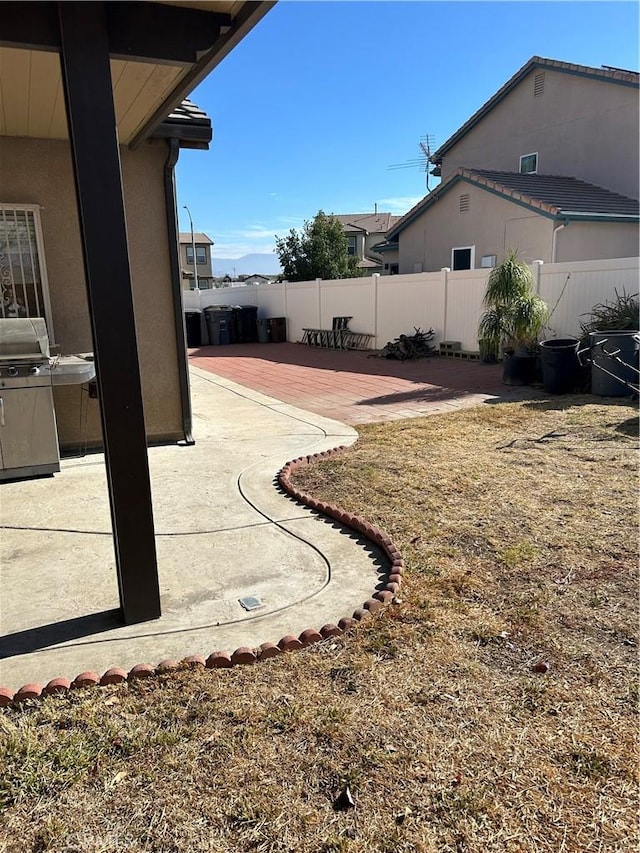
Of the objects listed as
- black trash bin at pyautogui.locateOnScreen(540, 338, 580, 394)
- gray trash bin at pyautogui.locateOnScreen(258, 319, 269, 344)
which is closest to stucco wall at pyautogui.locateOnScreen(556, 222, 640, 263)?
black trash bin at pyautogui.locateOnScreen(540, 338, 580, 394)

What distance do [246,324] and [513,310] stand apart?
1262 centimetres

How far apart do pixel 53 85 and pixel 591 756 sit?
491 cm

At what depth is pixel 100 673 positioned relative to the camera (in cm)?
262

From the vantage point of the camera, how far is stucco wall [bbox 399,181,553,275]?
1509 cm

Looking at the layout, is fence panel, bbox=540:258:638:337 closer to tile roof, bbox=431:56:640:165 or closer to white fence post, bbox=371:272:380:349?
white fence post, bbox=371:272:380:349

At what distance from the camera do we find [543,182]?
17.2 metres

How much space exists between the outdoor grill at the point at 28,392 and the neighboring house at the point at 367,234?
36176 mm

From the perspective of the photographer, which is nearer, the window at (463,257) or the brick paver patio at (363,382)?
the brick paver patio at (363,382)

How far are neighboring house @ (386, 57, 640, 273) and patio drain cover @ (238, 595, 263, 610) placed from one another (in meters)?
13.8

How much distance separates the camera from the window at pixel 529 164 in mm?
19859

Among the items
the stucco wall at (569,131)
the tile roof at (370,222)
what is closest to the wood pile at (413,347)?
the stucco wall at (569,131)

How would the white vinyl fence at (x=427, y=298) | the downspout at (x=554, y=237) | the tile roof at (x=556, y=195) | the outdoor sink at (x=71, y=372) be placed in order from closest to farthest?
the outdoor sink at (x=71, y=372), the white vinyl fence at (x=427, y=298), the downspout at (x=554, y=237), the tile roof at (x=556, y=195)

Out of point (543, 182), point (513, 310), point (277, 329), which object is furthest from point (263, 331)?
point (513, 310)

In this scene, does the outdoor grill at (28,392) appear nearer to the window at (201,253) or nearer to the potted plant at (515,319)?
the potted plant at (515,319)
